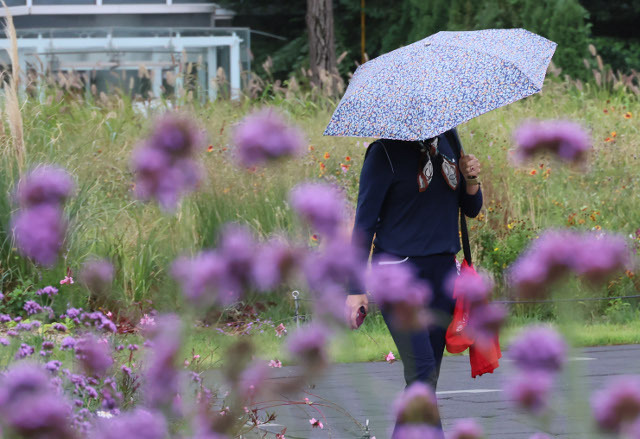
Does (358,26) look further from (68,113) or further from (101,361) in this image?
(101,361)

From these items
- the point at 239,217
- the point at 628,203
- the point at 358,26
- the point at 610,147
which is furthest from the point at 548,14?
the point at 239,217

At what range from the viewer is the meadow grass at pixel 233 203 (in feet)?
28.8

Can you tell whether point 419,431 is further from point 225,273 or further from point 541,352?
point 225,273

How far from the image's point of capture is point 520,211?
33.8 ft

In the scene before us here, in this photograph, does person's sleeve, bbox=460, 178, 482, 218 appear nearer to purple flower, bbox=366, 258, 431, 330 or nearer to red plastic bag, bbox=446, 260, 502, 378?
red plastic bag, bbox=446, 260, 502, 378

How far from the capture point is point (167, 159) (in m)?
1.71

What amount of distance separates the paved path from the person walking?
10.3 inches

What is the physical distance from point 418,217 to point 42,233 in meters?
2.82

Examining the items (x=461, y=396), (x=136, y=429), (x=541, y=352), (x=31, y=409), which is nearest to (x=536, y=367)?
(x=541, y=352)

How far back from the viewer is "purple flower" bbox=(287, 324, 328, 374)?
1.83 m

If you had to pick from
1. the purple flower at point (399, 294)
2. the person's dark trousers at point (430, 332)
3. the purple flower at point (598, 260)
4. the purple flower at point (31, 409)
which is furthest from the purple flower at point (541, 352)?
the person's dark trousers at point (430, 332)

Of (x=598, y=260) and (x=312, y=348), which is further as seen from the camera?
(x=312, y=348)

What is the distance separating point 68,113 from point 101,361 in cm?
1124

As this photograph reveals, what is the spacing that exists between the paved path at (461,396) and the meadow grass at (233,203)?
31 cm
